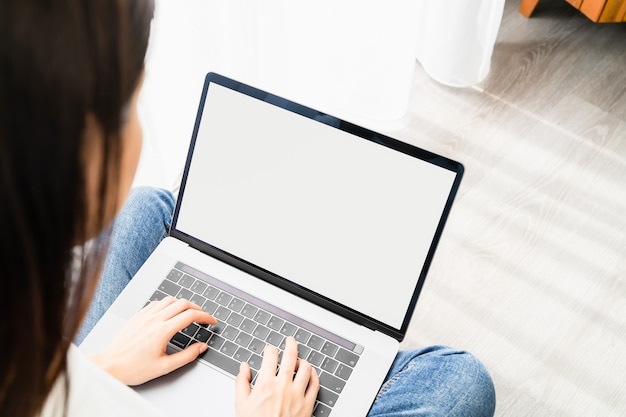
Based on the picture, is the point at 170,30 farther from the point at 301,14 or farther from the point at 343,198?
the point at 343,198

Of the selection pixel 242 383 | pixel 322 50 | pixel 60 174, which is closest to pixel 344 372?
pixel 242 383

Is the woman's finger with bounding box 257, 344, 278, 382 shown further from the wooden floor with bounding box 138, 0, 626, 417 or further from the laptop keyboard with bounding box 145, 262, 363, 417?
the wooden floor with bounding box 138, 0, 626, 417

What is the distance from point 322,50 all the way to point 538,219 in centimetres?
65

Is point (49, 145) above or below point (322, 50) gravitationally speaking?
above

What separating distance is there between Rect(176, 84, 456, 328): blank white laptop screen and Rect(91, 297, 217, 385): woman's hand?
0.12 m

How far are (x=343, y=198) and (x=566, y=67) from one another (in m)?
1.21

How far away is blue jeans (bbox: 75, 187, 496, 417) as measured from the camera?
78 cm

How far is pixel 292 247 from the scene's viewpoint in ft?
2.69

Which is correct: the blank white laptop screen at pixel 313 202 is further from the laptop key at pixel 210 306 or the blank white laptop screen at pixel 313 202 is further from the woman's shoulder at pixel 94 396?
the woman's shoulder at pixel 94 396

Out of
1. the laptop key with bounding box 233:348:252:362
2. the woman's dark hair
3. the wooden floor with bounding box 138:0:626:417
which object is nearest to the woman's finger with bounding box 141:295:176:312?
the laptop key with bounding box 233:348:252:362

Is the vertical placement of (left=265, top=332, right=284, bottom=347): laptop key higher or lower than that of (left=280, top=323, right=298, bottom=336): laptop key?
lower

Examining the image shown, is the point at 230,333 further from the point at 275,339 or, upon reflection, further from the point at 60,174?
the point at 60,174

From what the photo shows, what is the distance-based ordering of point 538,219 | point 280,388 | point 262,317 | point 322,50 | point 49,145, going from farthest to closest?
1. point 322,50
2. point 538,219
3. point 262,317
4. point 280,388
5. point 49,145

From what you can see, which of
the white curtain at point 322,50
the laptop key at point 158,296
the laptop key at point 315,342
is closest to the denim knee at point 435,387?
the laptop key at point 315,342
